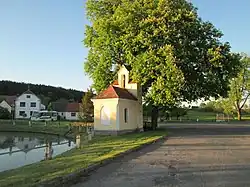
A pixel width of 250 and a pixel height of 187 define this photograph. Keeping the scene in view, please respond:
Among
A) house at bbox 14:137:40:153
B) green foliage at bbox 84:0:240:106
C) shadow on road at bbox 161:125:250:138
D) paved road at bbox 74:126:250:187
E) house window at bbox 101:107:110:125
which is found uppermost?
green foliage at bbox 84:0:240:106

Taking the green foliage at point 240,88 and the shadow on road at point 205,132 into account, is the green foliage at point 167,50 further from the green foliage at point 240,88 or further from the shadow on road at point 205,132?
the green foliage at point 240,88

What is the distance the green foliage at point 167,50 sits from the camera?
95.7ft

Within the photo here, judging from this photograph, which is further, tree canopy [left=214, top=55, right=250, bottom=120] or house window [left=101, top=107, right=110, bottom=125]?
tree canopy [left=214, top=55, right=250, bottom=120]

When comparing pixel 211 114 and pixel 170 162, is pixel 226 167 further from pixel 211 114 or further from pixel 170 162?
pixel 211 114

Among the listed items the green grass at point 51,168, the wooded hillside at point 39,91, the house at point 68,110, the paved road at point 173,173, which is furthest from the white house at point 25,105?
the paved road at point 173,173

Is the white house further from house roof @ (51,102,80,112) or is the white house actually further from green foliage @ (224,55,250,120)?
green foliage @ (224,55,250,120)

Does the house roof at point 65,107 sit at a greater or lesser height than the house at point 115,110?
greater

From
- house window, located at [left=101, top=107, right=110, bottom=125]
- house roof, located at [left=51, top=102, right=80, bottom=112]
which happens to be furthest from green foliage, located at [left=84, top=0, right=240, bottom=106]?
house roof, located at [left=51, top=102, right=80, bottom=112]

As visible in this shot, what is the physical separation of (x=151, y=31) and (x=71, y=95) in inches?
4078

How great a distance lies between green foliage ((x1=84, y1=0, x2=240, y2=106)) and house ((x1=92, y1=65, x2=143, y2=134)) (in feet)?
6.93

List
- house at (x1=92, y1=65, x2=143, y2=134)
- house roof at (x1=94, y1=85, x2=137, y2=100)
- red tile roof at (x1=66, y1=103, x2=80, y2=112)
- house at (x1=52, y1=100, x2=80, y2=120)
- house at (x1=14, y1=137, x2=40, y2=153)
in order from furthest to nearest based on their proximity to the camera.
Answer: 1. red tile roof at (x1=66, y1=103, x2=80, y2=112)
2. house at (x1=52, y1=100, x2=80, y2=120)
3. house roof at (x1=94, y1=85, x2=137, y2=100)
4. house at (x1=92, y1=65, x2=143, y2=134)
5. house at (x1=14, y1=137, x2=40, y2=153)

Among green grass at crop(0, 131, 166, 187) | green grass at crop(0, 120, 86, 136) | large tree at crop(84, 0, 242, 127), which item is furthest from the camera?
green grass at crop(0, 120, 86, 136)

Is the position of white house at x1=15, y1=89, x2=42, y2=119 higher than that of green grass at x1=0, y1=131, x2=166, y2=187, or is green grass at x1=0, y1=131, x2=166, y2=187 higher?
white house at x1=15, y1=89, x2=42, y2=119

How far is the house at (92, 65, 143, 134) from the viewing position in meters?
30.1
